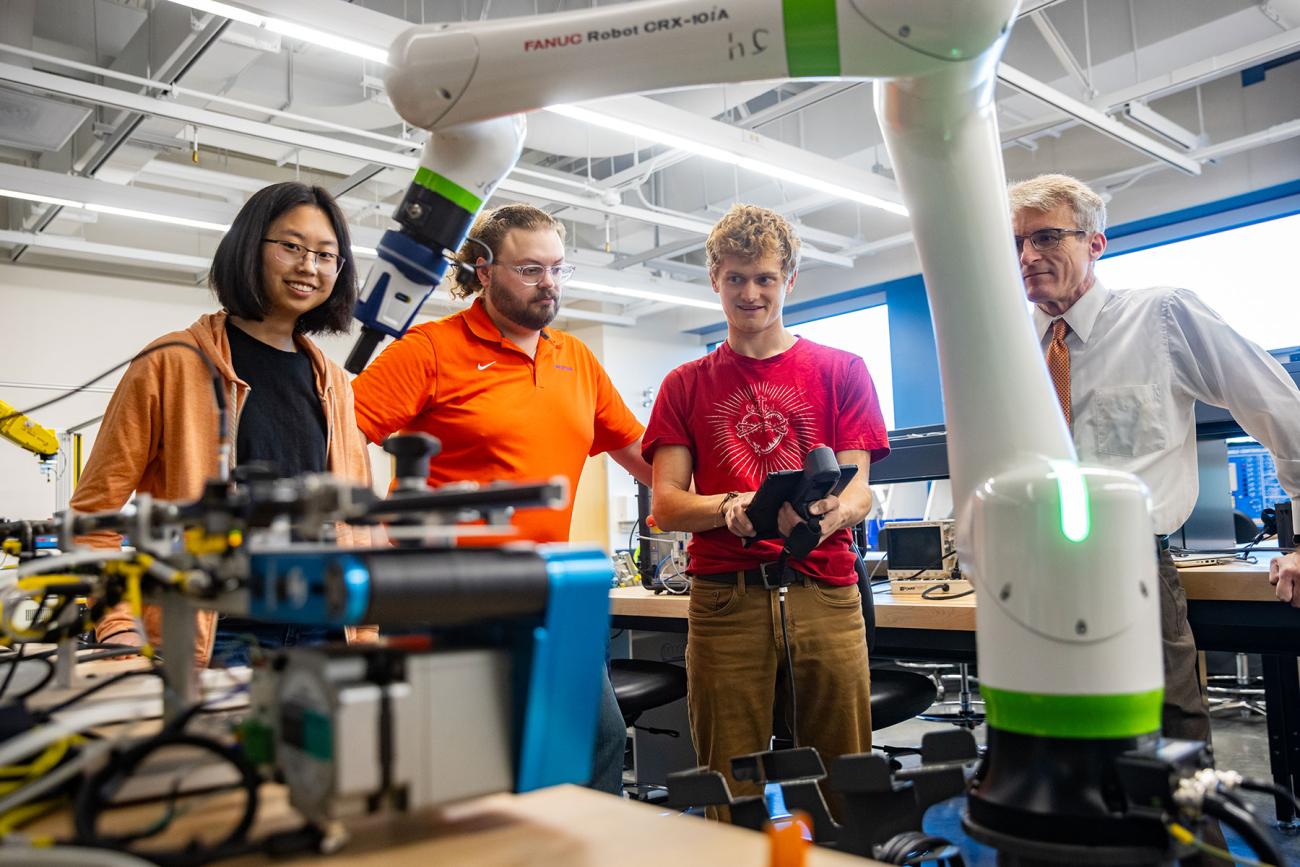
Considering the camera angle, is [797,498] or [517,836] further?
[797,498]

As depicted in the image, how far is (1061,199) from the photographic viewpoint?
63.4 inches

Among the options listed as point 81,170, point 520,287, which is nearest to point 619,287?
point 81,170

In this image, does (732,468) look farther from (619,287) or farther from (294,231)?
(619,287)

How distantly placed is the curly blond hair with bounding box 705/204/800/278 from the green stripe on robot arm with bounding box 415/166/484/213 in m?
0.87

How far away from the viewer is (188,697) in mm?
684

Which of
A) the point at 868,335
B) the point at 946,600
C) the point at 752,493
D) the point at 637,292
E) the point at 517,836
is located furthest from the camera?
the point at 868,335

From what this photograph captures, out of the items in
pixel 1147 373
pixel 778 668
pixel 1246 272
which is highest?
pixel 1246 272

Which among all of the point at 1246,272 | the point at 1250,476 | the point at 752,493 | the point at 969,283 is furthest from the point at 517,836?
the point at 1246,272

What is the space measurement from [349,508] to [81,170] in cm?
632

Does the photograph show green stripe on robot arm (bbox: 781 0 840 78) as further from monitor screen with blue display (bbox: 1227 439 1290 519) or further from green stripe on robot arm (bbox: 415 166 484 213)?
monitor screen with blue display (bbox: 1227 439 1290 519)

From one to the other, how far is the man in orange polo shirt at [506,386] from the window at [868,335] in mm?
5947

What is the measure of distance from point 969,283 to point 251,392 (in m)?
1.10

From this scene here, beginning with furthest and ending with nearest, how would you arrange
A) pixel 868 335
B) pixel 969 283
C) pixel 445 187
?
pixel 868 335, pixel 445 187, pixel 969 283

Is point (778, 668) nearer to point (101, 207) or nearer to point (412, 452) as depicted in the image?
point (412, 452)
